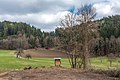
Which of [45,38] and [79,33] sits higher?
[45,38]

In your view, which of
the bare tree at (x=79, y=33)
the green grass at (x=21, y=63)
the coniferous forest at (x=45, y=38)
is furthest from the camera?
the coniferous forest at (x=45, y=38)

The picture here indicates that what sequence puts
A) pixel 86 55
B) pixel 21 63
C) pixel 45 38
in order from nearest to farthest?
pixel 86 55 < pixel 21 63 < pixel 45 38

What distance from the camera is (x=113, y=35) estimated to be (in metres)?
125

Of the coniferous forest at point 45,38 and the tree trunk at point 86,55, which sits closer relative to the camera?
the tree trunk at point 86,55

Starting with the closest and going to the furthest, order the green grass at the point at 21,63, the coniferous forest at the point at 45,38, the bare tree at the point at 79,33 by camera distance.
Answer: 1. the bare tree at the point at 79,33
2. the green grass at the point at 21,63
3. the coniferous forest at the point at 45,38

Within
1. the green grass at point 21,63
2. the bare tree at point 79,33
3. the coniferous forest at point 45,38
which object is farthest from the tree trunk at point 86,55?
the coniferous forest at point 45,38

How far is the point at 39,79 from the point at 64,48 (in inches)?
455

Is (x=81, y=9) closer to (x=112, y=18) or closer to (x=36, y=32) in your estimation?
(x=112, y=18)

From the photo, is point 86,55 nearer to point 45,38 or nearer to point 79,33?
point 79,33

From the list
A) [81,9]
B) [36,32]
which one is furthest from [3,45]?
[81,9]

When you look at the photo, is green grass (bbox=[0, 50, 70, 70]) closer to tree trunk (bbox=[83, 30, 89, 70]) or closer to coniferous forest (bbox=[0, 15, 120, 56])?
coniferous forest (bbox=[0, 15, 120, 56])

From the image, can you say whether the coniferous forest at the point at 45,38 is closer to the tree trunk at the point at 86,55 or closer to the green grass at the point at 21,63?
the green grass at the point at 21,63

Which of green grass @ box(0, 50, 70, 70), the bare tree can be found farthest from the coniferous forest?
the bare tree

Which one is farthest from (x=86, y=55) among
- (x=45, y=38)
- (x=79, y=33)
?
(x=45, y=38)
